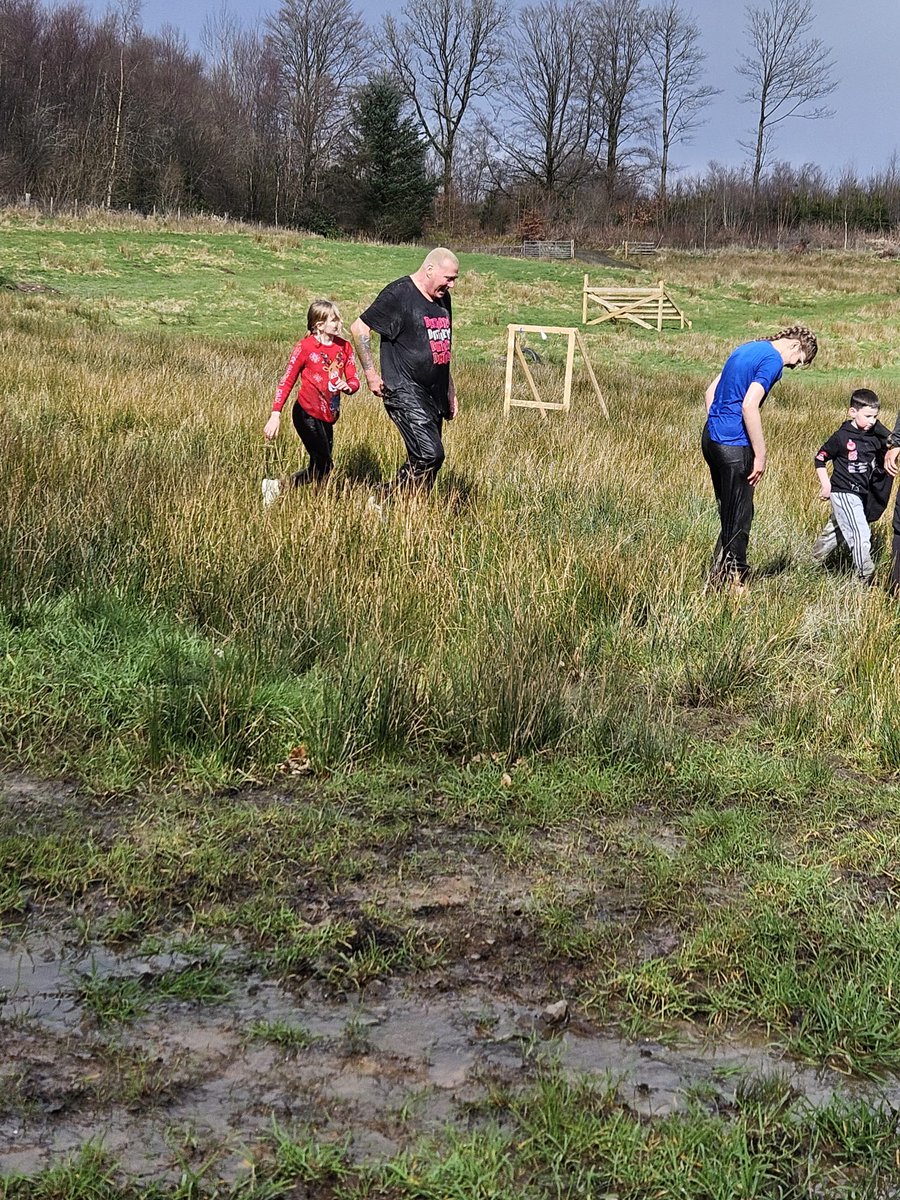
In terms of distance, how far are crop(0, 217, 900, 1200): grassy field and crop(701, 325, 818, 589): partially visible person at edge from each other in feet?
0.79

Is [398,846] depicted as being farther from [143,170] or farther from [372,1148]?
[143,170]

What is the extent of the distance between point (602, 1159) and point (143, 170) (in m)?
60.3

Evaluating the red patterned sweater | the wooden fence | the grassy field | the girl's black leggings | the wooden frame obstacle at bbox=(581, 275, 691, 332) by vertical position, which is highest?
the wooden fence

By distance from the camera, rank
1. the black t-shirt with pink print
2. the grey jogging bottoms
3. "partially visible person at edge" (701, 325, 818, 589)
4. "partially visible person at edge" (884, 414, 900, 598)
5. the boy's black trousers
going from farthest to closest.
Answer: the grey jogging bottoms < the black t-shirt with pink print < "partially visible person at edge" (884, 414, 900, 598) < the boy's black trousers < "partially visible person at edge" (701, 325, 818, 589)

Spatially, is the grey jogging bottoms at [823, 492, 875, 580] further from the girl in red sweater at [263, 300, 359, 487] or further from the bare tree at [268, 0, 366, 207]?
the bare tree at [268, 0, 366, 207]

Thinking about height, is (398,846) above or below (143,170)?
below

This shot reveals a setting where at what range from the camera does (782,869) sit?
337cm

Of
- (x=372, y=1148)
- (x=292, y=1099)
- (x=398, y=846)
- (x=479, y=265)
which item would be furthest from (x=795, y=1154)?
(x=479, y=265)

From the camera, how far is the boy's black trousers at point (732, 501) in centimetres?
622

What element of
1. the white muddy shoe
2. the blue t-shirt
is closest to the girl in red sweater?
the white muddy shoe

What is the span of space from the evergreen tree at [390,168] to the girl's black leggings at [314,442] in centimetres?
5061

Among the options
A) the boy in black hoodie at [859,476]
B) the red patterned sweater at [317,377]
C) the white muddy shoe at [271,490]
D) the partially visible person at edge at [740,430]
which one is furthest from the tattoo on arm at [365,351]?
the boy in black hoodie at [859,476]

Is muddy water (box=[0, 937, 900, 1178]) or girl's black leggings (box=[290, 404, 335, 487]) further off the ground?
girl's black leggings (box=[290, 404, 335, 487])

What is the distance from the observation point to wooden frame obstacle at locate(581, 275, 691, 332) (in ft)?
99.5
